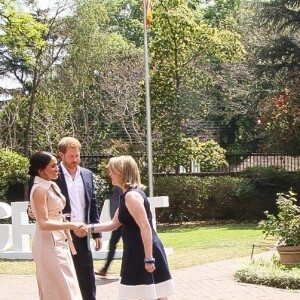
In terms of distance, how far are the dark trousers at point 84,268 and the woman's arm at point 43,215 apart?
0.84 metres

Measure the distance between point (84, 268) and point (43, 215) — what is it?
1.09 meters

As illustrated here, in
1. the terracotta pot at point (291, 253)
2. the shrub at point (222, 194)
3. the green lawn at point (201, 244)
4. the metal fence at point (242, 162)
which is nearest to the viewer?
the terracotta pot at point (291, 253)

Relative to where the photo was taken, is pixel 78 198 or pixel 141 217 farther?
pixel 78 198

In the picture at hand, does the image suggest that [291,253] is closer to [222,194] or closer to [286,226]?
[286,226]

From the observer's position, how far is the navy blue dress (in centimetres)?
576

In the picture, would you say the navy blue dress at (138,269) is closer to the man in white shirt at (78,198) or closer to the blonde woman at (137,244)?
the blonde woman at (137,244)

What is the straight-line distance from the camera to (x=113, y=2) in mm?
37812

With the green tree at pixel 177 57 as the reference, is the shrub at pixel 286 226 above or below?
below

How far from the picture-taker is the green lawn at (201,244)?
41.6 feet

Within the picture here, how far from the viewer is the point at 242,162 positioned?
104 feet

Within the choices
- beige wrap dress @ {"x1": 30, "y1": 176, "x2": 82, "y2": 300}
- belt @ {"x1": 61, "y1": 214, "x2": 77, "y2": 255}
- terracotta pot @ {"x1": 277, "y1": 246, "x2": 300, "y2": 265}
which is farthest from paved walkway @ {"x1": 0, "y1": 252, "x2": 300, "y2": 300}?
beige wrap dress @ {"x1": 30, "y1": 176, "x2": 82, "y2": 300}

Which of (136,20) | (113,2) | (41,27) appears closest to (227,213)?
(41,27)

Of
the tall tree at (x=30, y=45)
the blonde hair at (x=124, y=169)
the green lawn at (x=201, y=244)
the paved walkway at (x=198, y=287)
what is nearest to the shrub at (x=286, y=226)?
the paved walkway at (x=198, y=287)

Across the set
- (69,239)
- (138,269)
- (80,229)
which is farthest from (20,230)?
(138,269)
